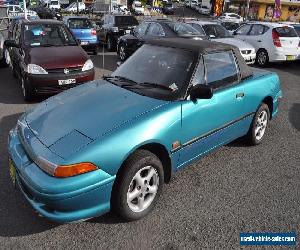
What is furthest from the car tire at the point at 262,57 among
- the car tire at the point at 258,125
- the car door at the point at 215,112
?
the car door at the point at 215,112

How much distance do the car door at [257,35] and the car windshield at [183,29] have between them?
233cm

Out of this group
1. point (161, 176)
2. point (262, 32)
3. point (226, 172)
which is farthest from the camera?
point (262, 32)

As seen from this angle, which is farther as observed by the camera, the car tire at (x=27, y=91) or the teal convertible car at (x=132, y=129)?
the car tire at (x=27, y=91)

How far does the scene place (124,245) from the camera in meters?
3.00

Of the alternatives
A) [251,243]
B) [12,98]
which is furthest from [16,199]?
[12,98]

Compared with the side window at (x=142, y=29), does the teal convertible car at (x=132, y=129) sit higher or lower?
lower

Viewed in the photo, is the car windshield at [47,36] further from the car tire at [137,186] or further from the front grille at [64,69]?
the car tire at [137,186]

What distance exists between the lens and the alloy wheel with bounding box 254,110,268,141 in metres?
5.02

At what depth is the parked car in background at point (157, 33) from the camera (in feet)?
35.8

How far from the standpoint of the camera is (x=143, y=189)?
3299mm

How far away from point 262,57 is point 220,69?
→ 8.76 m

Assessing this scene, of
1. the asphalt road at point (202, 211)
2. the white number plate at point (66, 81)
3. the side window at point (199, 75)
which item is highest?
the side window at point (199, 75)

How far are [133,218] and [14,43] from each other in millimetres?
5976

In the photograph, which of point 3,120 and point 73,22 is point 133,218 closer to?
point 3,120
